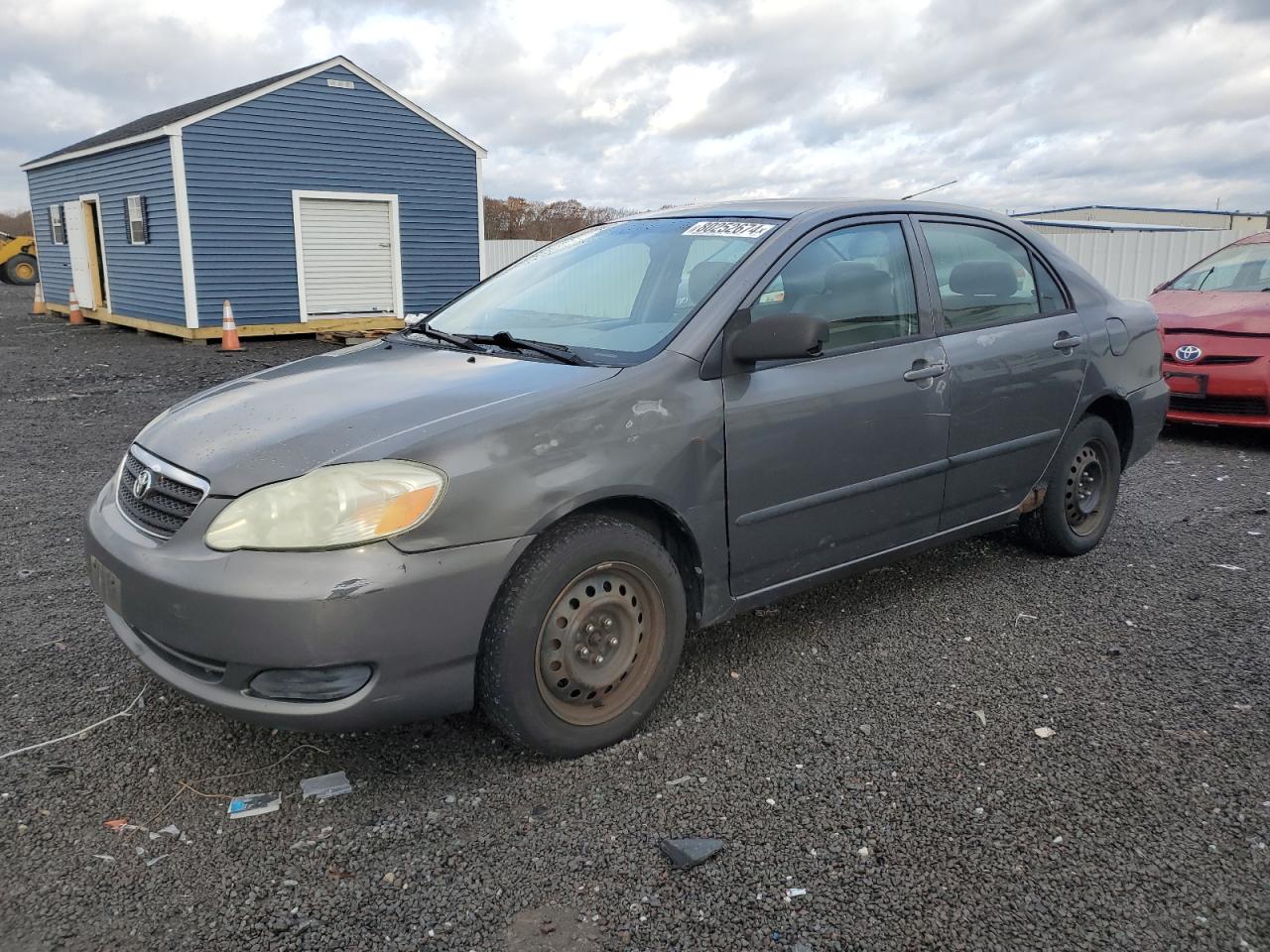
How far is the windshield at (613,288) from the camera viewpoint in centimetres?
336

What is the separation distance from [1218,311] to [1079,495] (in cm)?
417

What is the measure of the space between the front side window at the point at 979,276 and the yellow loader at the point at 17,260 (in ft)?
119

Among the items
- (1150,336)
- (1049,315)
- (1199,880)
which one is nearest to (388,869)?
(1199,880)

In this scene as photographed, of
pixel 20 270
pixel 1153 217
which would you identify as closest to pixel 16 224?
pixel 20 270

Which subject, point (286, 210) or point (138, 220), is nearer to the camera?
point (286, 210)

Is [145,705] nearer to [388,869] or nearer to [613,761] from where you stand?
[388,869]

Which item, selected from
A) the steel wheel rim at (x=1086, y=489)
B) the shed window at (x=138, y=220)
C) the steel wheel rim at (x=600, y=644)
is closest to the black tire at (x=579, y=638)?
the steel wheel rim at (x=600, y=644)

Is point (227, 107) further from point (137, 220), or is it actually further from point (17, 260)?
point (17, 260)

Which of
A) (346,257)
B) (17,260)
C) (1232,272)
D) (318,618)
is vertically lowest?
(318,618)

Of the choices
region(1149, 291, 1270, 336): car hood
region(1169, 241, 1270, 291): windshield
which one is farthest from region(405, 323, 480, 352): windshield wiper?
region(1169, 241, 1270, 291): windshield

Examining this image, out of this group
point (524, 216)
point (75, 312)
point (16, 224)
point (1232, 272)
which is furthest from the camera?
point (16, 224)

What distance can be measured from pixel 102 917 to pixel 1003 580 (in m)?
3.77

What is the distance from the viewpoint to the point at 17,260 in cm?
3338

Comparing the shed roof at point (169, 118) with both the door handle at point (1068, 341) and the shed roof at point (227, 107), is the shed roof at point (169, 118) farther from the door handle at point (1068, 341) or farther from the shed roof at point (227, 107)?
the door handle at point (1068, 341)
